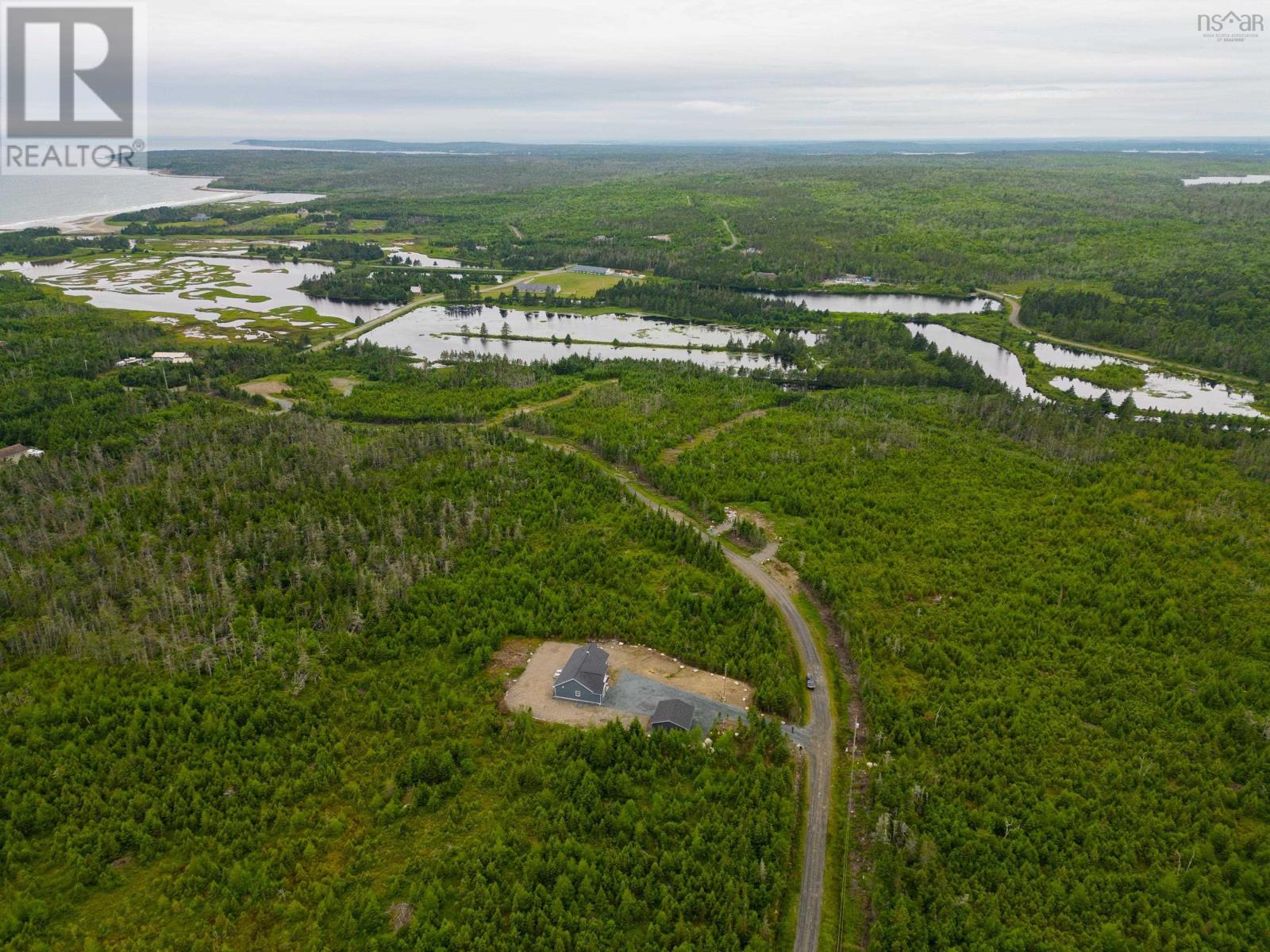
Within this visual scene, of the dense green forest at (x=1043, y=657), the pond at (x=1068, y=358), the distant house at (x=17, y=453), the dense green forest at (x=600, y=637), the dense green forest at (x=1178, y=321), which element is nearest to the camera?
the dense green forest at (x=600, y=637)

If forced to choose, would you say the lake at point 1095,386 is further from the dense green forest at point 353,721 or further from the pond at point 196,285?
the pond at point 196,285

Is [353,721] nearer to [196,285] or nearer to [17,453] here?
[17,453]

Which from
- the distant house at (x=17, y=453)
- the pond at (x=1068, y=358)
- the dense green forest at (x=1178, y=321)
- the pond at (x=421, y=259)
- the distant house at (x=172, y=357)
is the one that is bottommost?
the distant house at (x=17, y=453)

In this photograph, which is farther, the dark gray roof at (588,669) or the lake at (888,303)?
the lake at (888,303)

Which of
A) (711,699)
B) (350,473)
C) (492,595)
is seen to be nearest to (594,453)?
(350,473)

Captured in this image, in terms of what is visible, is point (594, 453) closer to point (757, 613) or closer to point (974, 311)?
point (757, 613)

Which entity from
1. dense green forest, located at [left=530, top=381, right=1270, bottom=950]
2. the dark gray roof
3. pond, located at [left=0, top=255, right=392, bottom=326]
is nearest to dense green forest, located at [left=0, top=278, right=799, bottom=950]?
the dark gray roof

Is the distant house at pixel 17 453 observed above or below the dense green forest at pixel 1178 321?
below

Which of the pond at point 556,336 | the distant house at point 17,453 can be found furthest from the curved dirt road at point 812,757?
the distant house at point 17,453

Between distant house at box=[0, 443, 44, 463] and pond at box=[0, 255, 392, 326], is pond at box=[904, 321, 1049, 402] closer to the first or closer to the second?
pond at box=[0, 255, 392, 326]
